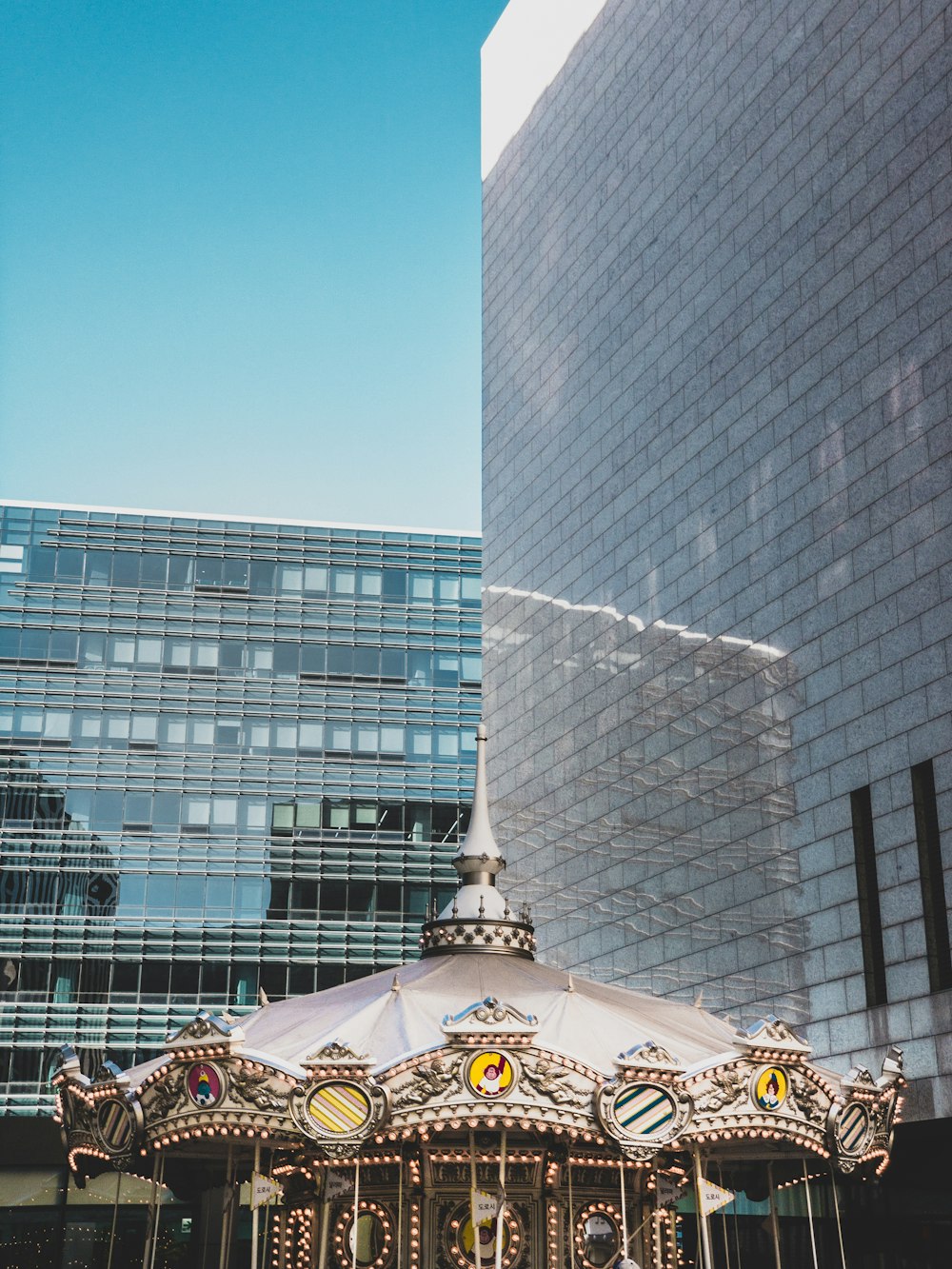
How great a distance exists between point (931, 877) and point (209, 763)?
44550mm

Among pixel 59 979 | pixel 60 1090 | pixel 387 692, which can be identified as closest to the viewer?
pixel 60 1090

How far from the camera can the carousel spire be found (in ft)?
85.0

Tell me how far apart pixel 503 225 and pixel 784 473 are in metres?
23.9

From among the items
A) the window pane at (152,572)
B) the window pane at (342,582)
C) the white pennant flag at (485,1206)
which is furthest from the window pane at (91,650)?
the white pennant flag at (485,1206)

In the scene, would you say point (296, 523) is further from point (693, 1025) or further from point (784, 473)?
A: point (693, 1025)

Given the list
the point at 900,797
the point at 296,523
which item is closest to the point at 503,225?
the point at 296,523

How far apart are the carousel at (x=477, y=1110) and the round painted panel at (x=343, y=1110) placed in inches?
1.0

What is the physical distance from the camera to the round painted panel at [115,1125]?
2200 cm

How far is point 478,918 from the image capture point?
1024 inches

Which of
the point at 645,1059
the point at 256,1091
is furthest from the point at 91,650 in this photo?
the point at 645,1059

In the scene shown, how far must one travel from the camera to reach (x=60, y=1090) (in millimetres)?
23969

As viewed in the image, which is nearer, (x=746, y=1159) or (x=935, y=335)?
(x=746, y=1159)

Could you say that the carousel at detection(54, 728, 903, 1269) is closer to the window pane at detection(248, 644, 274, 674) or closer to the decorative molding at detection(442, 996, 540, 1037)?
the decorative molding at detection(442, 996, 540, 1037)

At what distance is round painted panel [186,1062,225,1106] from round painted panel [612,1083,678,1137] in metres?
5.18
